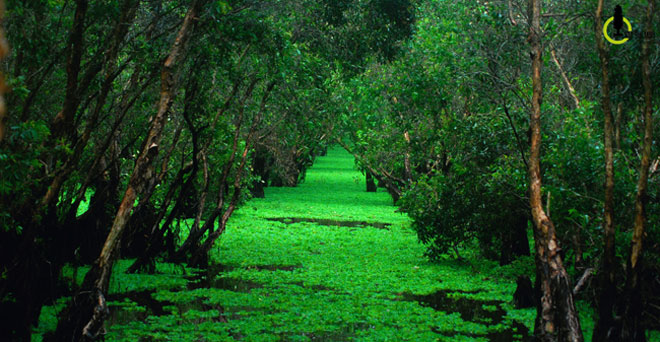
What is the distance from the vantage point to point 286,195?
36.8 m

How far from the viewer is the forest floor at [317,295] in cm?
968

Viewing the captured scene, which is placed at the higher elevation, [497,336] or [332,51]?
[332,51]

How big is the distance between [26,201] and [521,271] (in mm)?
9702

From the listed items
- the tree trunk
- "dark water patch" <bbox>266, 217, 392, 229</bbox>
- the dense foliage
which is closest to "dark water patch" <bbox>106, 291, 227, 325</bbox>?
the dense foliage

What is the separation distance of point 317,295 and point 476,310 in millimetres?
2678

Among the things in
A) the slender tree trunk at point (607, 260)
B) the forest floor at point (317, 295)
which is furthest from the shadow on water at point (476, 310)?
the slender tree trunk at point (607, 260)

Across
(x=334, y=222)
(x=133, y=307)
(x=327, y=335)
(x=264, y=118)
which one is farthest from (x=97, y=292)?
(x=334, y=222)

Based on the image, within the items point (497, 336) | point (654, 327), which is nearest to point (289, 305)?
point (497, 336)

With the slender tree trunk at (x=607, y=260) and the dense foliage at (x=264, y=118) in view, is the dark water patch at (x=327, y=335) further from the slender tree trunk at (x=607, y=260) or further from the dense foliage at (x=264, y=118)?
the slender tree trunk at (x=607, y=260)

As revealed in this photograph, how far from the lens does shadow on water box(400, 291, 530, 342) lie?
9727mm

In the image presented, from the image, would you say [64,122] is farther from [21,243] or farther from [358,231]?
[358,231]

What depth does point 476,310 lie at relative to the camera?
11352 mm

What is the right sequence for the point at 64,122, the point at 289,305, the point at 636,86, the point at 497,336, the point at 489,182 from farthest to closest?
1. the point at 489,182
2. the point at 289,305
3. the point at 497,336
4. the point at 636,86
5. the point at 64,122

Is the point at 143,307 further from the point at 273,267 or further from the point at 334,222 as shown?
the point at 334,222
